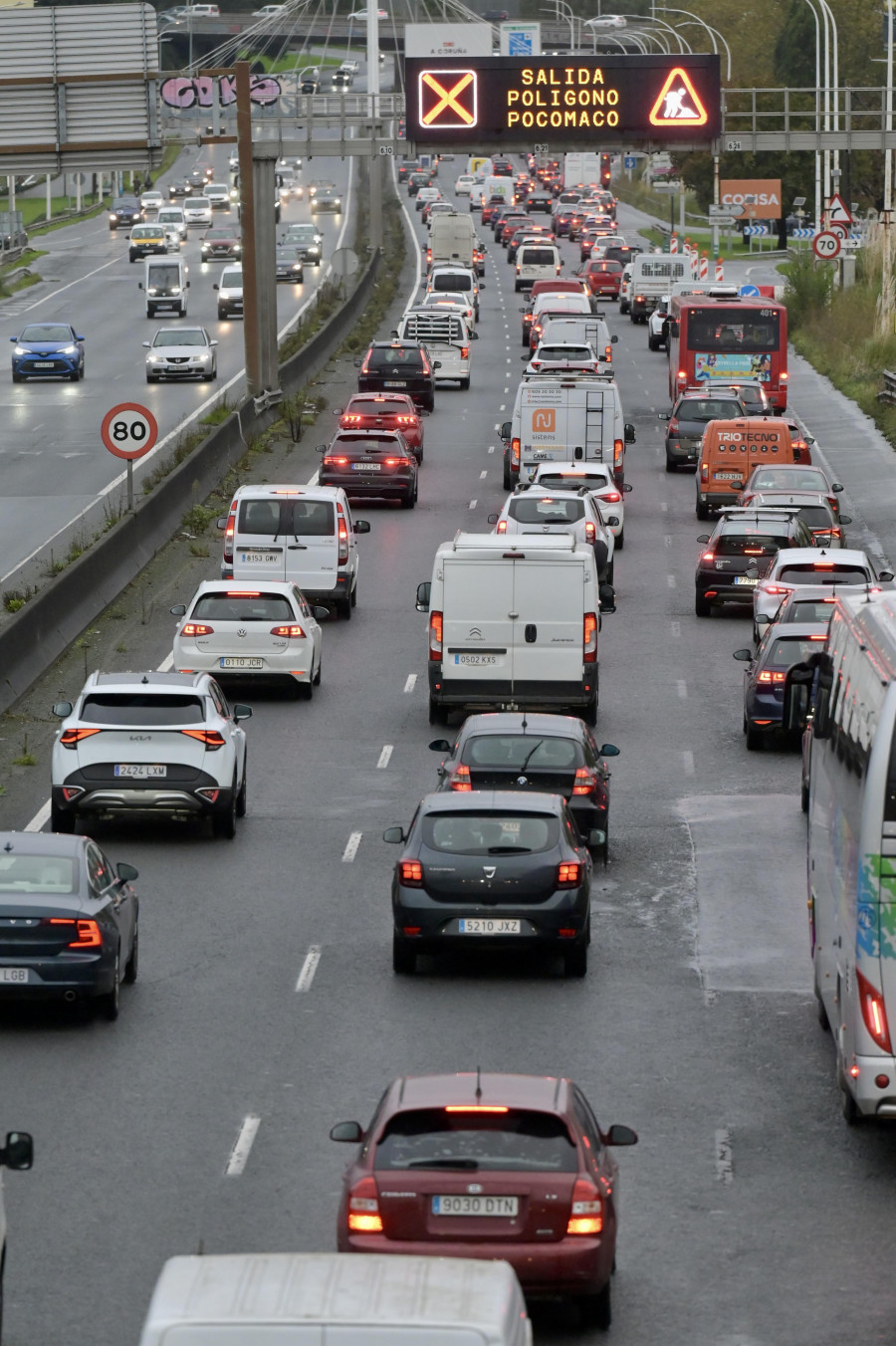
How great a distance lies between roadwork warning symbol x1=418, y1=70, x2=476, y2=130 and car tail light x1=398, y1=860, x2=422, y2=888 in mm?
42011

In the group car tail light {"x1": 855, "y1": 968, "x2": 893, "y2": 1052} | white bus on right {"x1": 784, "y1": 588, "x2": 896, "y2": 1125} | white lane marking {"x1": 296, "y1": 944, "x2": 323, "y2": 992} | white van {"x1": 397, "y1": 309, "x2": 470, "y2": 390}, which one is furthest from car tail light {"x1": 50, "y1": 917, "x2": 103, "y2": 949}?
white van {"x1": 397, "y1": 309, "x2": 470, "y2": 390}

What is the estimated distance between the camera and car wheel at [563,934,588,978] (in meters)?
18.6

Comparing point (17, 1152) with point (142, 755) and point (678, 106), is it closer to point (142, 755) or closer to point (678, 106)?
point (142, 755)

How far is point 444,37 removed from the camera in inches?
3177

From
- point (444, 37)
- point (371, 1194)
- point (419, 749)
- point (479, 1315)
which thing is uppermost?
point (444, 37)

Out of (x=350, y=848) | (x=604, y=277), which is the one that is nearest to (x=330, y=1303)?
(x=350, y=848)

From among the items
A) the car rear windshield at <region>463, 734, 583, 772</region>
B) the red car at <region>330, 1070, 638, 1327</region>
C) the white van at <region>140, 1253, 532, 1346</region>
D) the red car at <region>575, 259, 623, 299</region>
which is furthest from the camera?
the red car at <region>575, 259, 623, 299</region>

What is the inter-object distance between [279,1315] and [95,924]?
10029mm

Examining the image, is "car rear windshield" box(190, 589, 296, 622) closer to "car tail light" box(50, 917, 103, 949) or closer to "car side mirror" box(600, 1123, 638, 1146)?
"car tail light" box(50, 917, 103, 949)

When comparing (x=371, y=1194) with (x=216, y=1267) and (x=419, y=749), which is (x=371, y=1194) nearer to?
(x=216, y=1267)

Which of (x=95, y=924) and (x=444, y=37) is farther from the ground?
(x=444, y=37)

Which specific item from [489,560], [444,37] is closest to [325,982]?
[489,560]

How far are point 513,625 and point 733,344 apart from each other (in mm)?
32974

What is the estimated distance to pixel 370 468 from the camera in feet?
150
